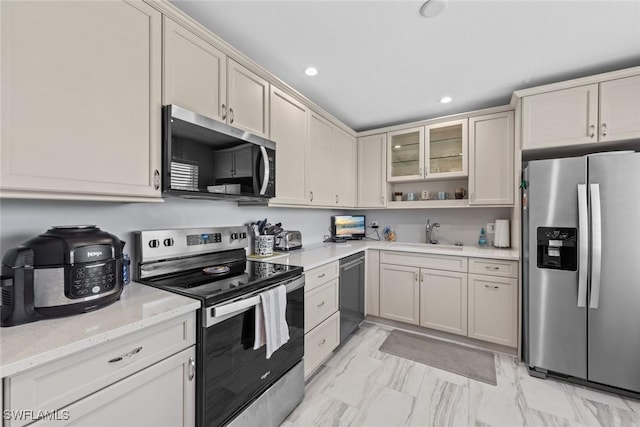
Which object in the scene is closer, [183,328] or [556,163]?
[183,328]

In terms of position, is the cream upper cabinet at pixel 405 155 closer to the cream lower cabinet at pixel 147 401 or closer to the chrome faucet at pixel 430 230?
the chrome faucet at pixel 430 230

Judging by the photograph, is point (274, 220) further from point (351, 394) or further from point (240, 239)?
point (351, 394)

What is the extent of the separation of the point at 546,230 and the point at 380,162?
1.85 m

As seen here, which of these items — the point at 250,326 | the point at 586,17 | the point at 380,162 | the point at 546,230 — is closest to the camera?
the point at 250,326

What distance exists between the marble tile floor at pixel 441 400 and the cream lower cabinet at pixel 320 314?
0.18 m

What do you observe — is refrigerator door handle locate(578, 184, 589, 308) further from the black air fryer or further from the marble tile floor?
the black air fryer

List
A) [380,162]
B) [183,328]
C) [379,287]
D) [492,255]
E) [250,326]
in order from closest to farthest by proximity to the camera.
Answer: [183,328], [250,326], [492,255], [379,287], [380,162]

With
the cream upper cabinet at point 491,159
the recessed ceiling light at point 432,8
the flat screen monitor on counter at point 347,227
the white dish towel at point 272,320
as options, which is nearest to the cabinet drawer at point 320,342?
the white dish towel at point 272,320

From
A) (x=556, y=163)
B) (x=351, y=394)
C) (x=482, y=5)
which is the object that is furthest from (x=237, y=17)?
(x=351, y=394)

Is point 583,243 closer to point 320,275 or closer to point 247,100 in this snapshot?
point 320,275

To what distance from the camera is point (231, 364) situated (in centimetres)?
128

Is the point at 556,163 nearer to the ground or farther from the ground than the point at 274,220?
farther from the ground

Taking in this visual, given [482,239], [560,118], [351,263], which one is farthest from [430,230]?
[560,118]

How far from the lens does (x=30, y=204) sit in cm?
117
